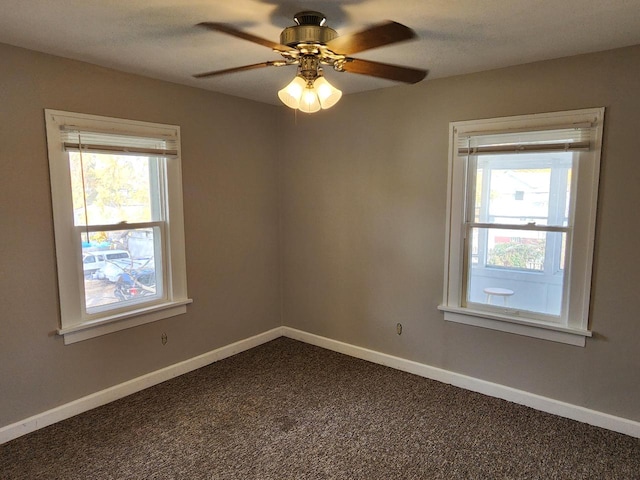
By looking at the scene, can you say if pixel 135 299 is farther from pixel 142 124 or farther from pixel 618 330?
pixel 618 330

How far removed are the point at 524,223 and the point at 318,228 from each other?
1.83 meters

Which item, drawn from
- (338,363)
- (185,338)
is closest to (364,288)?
(338,363)

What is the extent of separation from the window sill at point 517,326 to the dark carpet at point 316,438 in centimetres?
54

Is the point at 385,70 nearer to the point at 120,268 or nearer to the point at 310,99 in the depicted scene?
the point at 310,99

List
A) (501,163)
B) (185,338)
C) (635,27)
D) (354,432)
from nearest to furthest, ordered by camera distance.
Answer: (635,27) → (354,432) → (501,163) → (185,338)

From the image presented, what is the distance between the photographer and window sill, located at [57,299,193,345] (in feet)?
8.98

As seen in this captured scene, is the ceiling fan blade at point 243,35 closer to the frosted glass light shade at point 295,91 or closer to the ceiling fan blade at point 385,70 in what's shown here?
the frosted glass light shade at point 295,91

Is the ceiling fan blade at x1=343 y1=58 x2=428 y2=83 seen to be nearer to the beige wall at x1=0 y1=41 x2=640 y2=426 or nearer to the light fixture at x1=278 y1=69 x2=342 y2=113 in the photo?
the light fixture at x1=278 y1=69 x2=342 y2=113

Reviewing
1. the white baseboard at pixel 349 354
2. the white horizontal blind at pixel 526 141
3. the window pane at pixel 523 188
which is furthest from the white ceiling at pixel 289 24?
the white baseboard at pixel 349 354

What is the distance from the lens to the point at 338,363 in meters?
3.64

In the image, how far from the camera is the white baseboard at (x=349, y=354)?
2.57 metres

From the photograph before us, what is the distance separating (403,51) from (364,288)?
80.2 inches

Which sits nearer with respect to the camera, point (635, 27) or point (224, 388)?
point (635, 27)

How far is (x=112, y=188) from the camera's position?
294 cm
